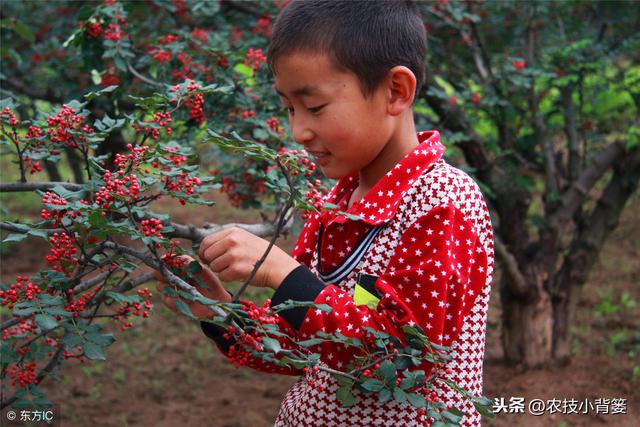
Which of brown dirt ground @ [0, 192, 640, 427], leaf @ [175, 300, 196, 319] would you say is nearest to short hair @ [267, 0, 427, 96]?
leaf @ [175, 300, 196, 319]

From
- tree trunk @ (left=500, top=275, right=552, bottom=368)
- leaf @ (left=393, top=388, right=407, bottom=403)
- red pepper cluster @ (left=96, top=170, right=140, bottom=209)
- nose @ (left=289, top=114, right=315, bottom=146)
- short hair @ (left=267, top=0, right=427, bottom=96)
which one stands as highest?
short hair @ (left=267, top=0, right=427, bottom=96)

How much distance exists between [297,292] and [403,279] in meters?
0.20

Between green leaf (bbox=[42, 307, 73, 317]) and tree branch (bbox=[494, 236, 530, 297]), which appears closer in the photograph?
green leaf (bbox=[42, 307, 73, 317])

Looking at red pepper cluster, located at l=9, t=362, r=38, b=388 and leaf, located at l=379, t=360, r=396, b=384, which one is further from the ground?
leaf, located at l=379, t=360, r=396, b=384

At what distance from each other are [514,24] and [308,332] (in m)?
3.44

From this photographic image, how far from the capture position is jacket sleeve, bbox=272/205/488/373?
4.68 ft

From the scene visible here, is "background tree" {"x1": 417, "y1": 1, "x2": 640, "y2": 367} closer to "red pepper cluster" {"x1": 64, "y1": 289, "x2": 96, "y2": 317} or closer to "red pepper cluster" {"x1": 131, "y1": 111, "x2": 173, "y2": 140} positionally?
"red pepper cluster" {"x1": 131, "y1": 111, "x2": 173, "y2": 140}

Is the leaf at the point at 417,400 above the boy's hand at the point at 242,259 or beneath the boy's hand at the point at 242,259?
beneath

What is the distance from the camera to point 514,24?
446 centimetres

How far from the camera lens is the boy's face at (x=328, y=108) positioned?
1566 millimetres

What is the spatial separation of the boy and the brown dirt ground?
94.2 inches

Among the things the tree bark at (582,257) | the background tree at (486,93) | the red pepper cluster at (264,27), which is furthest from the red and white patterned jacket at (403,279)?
the tree bark at (582,257)

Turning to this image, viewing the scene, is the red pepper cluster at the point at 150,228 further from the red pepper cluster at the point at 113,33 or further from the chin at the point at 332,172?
the red pepper cluster at the point at 113,33

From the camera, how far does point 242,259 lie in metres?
1.50
